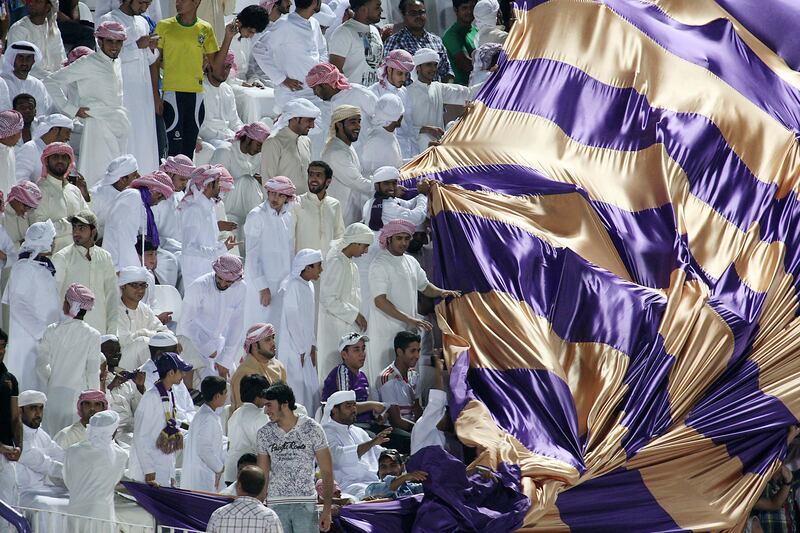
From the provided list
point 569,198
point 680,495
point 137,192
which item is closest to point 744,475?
point 680,495

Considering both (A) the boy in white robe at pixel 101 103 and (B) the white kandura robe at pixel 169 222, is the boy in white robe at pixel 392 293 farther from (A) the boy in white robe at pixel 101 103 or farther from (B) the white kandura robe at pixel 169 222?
(A) the boy in white robe at pixel 101 103

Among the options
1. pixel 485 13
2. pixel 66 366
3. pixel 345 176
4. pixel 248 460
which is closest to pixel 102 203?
pixel 345 176

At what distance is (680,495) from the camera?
9.97 meters

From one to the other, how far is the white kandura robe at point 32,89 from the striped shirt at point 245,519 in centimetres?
586

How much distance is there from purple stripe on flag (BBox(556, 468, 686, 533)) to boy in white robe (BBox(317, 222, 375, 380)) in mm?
2352

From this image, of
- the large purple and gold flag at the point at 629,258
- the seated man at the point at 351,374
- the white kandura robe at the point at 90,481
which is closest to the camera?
the white kandura robe at the point at 90,481

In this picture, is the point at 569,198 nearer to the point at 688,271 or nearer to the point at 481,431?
the point at 688,271

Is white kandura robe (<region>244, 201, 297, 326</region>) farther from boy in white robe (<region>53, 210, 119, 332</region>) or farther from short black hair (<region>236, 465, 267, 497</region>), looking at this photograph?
short black hair (<region>236, 465, 267, 497</region>)

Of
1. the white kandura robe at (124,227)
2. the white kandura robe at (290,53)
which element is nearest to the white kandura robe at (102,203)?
the white kandura robe at (124,227)

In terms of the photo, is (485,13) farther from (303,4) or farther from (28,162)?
(28,162)

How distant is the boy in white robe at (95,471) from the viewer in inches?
385

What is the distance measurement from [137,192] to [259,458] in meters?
3.78

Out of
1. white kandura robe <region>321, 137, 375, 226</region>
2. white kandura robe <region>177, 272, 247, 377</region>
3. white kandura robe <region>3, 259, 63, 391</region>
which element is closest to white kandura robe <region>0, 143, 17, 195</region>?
white kandura robe <region>3, 259, 63, 391</region>

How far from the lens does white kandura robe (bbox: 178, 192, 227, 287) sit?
12477 mm
